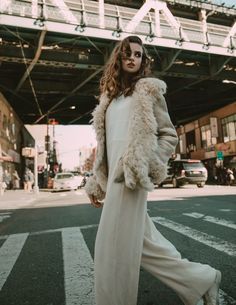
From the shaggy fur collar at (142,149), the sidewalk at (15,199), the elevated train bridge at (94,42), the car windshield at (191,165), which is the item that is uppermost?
the elevated train bridge at (94,42)

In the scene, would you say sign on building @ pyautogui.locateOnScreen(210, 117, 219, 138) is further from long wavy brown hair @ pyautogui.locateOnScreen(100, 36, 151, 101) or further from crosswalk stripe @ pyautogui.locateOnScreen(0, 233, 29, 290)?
long wavy brown hair @ pyautogui.locateOnScreen(100, 36, 151, 101)

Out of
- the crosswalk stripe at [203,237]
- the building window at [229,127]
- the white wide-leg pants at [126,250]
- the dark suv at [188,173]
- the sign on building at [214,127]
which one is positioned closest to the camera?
the white wide-leg pants at [126,250]

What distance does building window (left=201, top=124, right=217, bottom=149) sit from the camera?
38.7 metres

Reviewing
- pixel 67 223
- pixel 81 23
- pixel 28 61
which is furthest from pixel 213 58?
pixel 67 223

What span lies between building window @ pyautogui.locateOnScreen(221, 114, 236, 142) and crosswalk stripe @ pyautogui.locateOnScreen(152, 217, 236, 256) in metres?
28.9

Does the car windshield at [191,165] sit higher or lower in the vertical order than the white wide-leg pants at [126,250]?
higher

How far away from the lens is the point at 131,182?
202cm

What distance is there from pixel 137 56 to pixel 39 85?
97.6ft

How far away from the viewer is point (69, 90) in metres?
31.9

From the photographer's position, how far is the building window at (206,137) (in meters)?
38.7

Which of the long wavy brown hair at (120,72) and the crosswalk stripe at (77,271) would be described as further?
the crosswalk stripe at (77,271)

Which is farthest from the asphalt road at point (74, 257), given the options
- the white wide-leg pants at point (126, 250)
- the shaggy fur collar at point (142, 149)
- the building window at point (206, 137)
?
the building window at point (206, 137)

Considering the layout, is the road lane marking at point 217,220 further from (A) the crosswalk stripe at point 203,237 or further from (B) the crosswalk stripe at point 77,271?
(B) the crosswalk stripe at point 77,271

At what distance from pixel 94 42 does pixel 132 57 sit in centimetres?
2131
